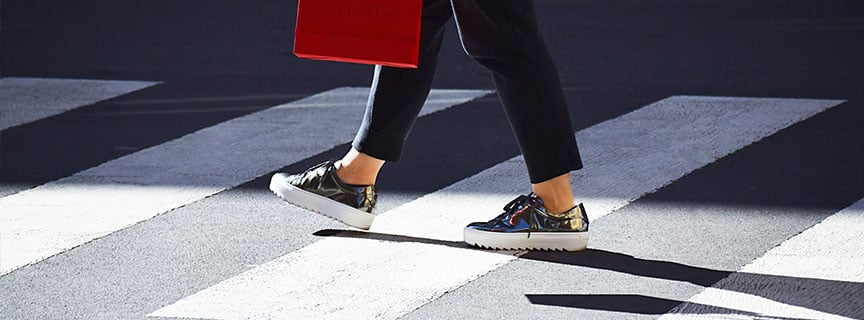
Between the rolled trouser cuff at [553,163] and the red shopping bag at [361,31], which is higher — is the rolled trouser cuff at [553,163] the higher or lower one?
the lower one

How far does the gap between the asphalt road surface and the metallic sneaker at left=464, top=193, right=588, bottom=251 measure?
0.04 meters

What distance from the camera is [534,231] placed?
3842 millimetres

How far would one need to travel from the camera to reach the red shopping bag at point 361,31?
3.66m

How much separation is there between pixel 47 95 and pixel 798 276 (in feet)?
12.0

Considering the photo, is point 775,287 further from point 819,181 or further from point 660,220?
point 819,181

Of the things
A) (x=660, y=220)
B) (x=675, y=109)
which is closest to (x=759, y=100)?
(x=675, y=109)

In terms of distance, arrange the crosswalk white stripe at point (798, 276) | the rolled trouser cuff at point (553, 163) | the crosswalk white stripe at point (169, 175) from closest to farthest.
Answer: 1. the crosswalk white stripe at point (798, 276)
2. the rolled trouser cuff at point (553, 163)
3. the crosswalk white stripe at point (169, 175)

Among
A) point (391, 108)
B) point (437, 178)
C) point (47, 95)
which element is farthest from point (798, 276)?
point (47, 95)

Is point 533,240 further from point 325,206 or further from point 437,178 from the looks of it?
point 437,178

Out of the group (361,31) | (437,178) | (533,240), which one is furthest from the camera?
(437,178)

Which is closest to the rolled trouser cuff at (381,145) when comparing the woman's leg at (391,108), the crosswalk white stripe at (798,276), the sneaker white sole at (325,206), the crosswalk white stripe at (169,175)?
the woman's leg at (391,108)

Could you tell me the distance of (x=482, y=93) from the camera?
6203 millimetres

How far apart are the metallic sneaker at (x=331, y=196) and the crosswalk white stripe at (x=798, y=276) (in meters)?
0.98

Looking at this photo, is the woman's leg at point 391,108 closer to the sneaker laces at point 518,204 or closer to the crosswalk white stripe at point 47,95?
the sneaker laces at point 518,204
